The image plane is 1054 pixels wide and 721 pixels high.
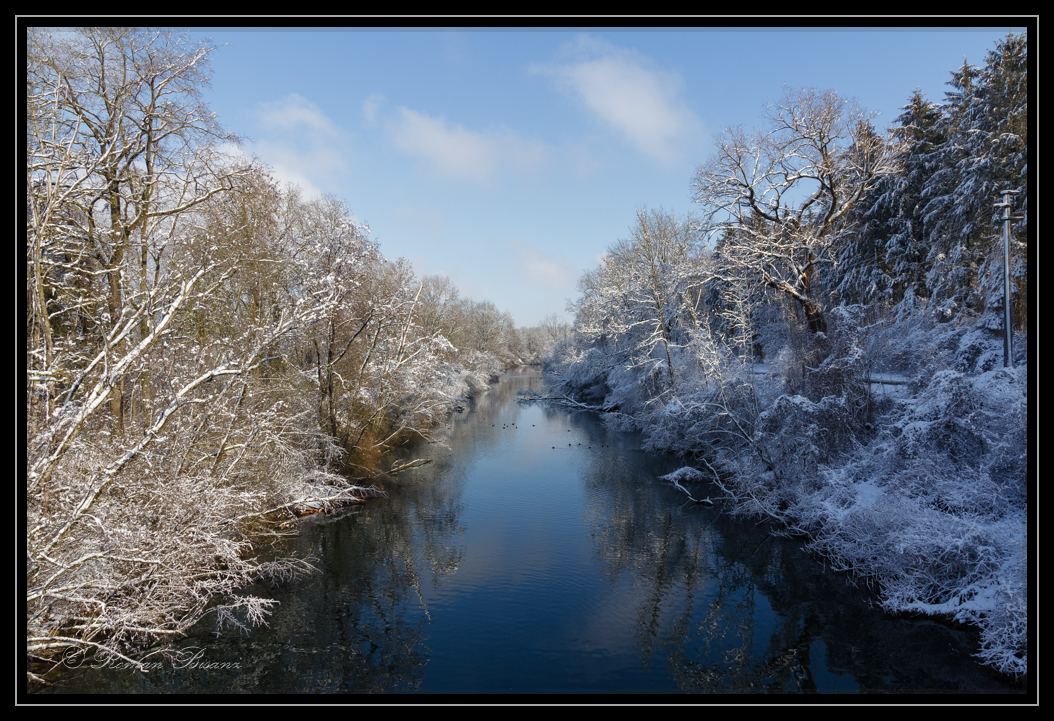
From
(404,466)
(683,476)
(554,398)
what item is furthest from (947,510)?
(554,398)

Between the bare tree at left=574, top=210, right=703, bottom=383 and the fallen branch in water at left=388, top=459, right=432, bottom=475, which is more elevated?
the bare tree at left=574, top=210, right=703, bottom=383

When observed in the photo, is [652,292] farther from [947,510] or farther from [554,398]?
[947,510]

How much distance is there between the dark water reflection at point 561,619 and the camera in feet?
21.1

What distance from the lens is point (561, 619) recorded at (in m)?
7.85

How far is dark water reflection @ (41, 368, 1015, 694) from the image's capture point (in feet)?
21.1

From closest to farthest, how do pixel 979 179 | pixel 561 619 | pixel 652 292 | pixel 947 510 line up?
pixel 561 619 < pixel 947 510 < pixel 979 179 < pixel 652 292

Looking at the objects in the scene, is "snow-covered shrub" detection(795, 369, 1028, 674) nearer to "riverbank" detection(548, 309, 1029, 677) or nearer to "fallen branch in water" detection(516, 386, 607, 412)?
"riverbank" detection(548, 309, 1029, 677)

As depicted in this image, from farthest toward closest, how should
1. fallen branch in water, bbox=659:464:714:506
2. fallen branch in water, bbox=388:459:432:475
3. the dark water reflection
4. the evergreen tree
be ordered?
fallen branch in water, bbox=388:459:432:475 → the evergreen tree → fallen branch in water, bbox=659:464:714:506 → the dark water reflection

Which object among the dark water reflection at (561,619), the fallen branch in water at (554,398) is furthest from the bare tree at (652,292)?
the dark water reflection at (561,619)

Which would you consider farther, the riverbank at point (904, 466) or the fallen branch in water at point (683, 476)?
the fallen branch in water at point (683, 476)

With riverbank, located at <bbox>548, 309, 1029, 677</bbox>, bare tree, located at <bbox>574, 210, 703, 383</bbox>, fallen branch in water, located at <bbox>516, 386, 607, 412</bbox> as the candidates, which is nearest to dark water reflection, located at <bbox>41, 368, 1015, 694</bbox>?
riverbank, located at <bbox>548, 309, 1029, 677</bbox>

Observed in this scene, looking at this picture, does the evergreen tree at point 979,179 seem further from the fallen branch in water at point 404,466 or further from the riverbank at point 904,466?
the fallen branch in water at point 404,466

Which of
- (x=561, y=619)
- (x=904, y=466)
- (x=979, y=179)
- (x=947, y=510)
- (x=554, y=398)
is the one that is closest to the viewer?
(x=561, y=619)

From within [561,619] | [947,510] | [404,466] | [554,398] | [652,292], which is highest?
[652,292]
